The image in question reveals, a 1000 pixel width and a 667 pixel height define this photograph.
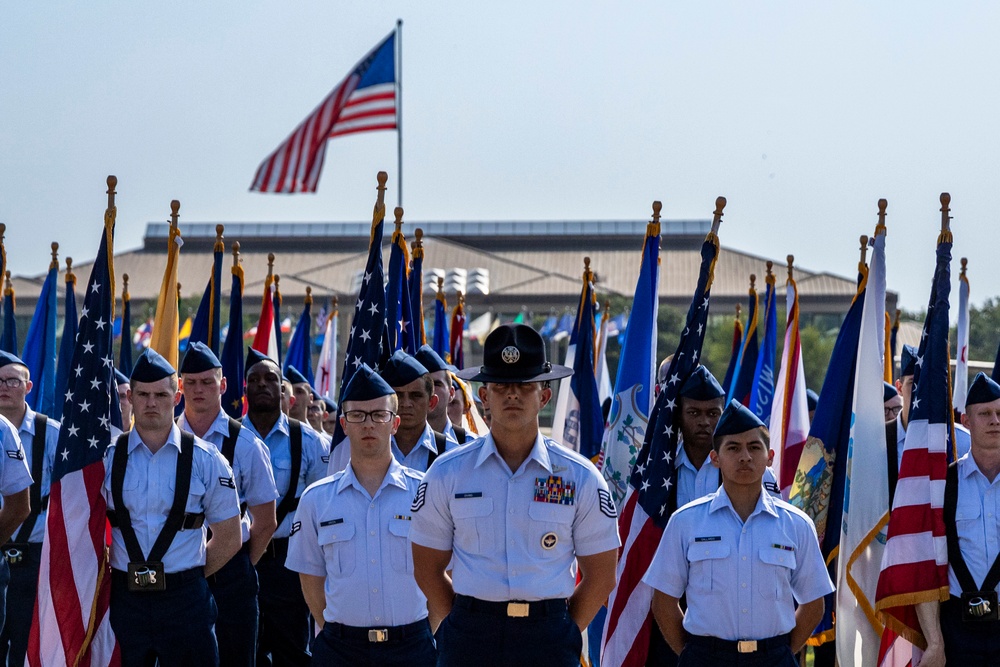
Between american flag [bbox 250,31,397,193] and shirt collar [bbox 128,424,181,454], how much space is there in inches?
580

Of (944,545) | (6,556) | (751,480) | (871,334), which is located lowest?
(6,556)

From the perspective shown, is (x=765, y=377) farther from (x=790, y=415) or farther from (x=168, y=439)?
(x=168, y=439)

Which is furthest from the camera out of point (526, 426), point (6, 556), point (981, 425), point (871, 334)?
point (6, 556)

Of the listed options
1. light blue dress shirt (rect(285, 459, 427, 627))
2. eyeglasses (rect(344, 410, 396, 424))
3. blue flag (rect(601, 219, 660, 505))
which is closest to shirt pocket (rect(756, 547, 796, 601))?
light blue dress shirt (rect(285, 459, 427, 627))

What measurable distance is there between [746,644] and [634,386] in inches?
121

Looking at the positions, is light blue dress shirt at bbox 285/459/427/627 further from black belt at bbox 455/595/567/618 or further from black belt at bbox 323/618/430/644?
black belt at bbox 455/595/567/618

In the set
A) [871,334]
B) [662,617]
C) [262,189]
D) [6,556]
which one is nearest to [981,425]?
[871,334]

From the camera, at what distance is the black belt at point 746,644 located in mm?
5375

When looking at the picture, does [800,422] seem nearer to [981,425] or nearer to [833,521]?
[833,521]

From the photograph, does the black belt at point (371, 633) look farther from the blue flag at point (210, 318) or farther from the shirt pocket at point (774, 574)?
the blue flag at point (210, 318)

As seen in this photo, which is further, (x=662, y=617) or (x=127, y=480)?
(x=127, y=480)

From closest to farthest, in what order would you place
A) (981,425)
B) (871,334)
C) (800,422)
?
(981,425)
(871,334)
(800,422)

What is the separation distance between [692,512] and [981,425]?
1.58m

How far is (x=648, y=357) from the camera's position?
27.5 ft
